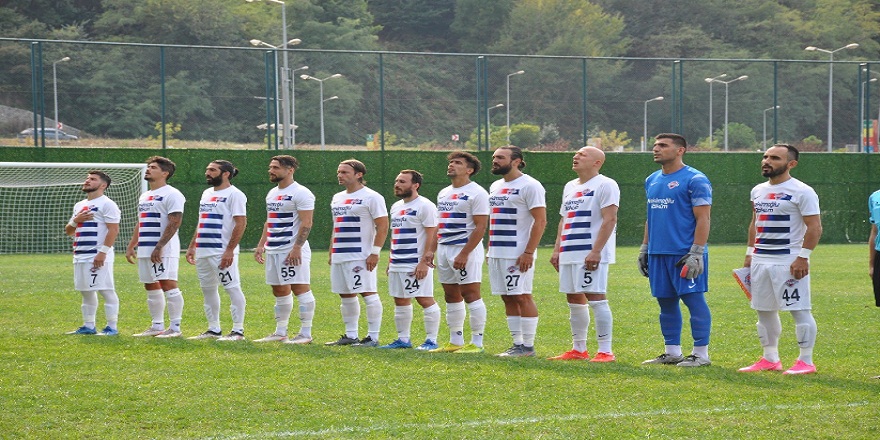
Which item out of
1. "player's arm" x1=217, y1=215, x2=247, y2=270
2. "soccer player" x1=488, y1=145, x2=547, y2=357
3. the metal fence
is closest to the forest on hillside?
the metal fence

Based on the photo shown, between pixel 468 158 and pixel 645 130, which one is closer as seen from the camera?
pixel 468 158

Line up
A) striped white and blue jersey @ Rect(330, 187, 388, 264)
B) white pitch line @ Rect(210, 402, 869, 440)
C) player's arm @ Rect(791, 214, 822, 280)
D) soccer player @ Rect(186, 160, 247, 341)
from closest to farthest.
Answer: white pitch line @ Rect(210, 402, 869, 440), player's arm @ Rect(791, 214, 822, 280), striped white and blue jersey @ Rect(330, 187, 388, 264), soccer player @ Rect(186, 160, 247, 341)

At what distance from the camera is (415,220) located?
33.7 ft

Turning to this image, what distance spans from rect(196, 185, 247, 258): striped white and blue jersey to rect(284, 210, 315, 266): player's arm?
2.20ft

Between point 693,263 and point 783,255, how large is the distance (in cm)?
69

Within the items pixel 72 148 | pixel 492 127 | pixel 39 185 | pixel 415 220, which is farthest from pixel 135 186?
pixel 415 220


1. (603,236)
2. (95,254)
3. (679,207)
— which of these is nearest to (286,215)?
(95,254)

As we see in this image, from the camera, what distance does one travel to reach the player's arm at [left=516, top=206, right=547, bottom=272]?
9531 millimetres

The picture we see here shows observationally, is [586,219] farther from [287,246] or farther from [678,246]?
[287,246]

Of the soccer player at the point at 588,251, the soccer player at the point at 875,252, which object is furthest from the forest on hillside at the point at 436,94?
the soccer player at the point at 875,252

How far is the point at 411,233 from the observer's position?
406 inches

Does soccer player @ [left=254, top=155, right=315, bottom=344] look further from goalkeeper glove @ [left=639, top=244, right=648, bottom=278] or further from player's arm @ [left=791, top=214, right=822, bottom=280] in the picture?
player's arm @ [left=791, top=214, right=822, bottom=280]

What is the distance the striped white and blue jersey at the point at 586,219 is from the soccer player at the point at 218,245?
3.40m

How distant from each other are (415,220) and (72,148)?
17230 millimetres
